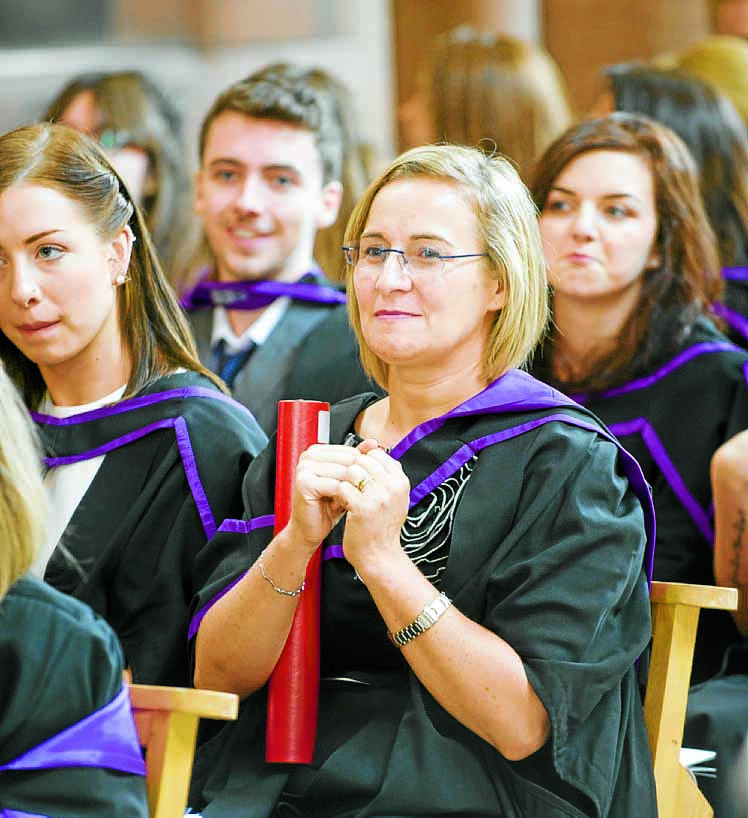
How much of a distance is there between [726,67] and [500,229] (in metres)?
3.39

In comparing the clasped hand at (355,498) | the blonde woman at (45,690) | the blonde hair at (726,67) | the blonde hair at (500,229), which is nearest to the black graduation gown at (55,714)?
the blonde woman at (45,690)

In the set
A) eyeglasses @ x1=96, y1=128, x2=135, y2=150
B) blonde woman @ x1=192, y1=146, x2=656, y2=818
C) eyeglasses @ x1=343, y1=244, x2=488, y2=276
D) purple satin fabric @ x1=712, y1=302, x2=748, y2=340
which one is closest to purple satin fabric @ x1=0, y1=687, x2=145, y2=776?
blonde woman @ x1=192, y1=146, x2=656, y2=818

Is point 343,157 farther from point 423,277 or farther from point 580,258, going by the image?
point 423,277

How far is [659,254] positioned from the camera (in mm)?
3625

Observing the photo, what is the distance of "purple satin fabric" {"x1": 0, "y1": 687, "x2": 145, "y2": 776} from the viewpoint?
2.07 metres

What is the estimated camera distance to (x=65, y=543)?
2.94 meters

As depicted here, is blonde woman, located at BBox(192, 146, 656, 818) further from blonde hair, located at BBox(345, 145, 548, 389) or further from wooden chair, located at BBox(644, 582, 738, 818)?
wooden chair, located at BBox(644, 582, 738, 818)

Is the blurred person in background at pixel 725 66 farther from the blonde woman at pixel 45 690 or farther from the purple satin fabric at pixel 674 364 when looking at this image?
the blonde woman at pixel 45 690

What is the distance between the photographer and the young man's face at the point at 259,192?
158 inches

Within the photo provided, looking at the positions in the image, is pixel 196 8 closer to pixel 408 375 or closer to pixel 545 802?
pixel 408 375

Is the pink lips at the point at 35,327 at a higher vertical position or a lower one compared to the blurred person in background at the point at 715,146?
lower

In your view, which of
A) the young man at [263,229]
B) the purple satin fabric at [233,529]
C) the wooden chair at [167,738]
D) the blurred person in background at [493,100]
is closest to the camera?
the wooden chair at [167,738]

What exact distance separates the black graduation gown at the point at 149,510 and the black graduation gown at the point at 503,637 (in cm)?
26

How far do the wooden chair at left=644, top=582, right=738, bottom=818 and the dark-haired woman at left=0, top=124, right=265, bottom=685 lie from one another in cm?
85
